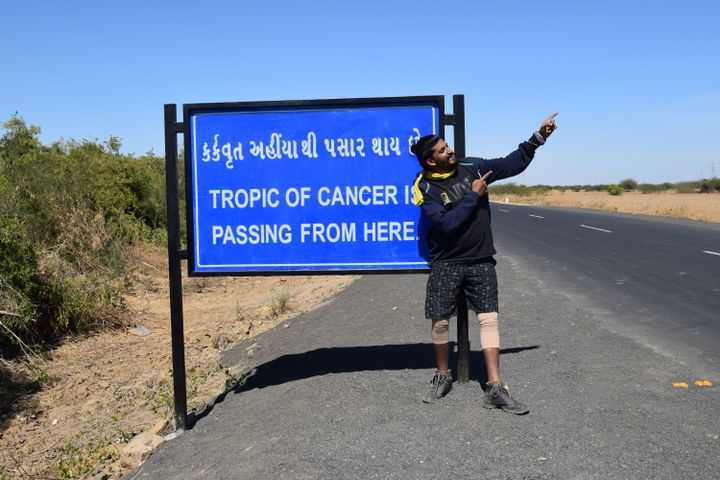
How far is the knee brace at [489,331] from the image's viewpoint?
451 centimetres

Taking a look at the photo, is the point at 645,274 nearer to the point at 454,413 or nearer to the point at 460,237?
the point at 460,237

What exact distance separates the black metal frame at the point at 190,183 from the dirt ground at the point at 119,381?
51cm

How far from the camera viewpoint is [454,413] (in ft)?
14.2

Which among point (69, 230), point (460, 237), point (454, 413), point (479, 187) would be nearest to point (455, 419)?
point (454, 413)

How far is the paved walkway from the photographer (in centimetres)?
360

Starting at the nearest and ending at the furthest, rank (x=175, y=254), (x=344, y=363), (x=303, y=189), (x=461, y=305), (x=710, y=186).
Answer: (x=461, y=305)
(x=175, y=254)
(x=303, y=189)
(x=344, y=363)
(x=710, y=186)

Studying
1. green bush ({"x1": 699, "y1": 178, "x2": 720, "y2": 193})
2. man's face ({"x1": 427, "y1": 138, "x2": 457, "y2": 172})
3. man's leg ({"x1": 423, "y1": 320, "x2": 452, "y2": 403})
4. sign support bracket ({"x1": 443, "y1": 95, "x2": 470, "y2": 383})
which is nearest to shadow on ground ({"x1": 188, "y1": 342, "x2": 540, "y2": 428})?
sign support bracket ({"x1": 443, "y1": 95, "x2": 470, "y2": 383})

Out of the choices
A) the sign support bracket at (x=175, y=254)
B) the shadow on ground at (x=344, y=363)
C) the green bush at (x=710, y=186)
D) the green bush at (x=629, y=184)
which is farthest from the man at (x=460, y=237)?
the green bush at (x=629, y=184)

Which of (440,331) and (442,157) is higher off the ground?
(442,157)

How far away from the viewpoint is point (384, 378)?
5223 millimetres

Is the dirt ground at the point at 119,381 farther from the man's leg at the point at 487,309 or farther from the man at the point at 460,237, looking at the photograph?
the man's leg at the point at 487,309

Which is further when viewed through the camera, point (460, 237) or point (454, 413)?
point (460, 237)

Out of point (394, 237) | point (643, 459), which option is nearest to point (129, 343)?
point (394, 237)

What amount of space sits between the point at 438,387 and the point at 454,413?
0.33 m
